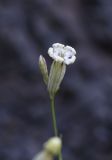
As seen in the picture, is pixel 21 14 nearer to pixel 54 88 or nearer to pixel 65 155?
pixel 65 155

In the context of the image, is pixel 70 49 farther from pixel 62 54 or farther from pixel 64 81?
pixel 64 81

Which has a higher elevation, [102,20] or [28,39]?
[102,20]

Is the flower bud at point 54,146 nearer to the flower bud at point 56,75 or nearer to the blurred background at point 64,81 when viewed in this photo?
the flower bud at point 56,75

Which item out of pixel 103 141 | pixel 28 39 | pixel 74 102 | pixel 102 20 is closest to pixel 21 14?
pixel 28 39

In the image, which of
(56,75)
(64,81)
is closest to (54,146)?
(56,75)

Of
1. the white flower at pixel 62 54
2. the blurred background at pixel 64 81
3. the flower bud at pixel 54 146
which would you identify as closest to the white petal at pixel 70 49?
the white flower at pixel 62 54

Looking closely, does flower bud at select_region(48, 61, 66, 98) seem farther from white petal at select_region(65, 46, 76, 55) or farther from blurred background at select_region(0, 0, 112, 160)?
blurred background at select_region(0, 0, 112, 160)
